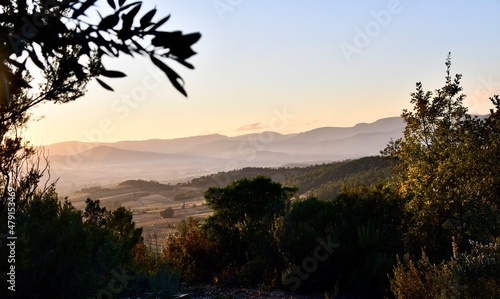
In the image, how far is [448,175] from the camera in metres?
10.6

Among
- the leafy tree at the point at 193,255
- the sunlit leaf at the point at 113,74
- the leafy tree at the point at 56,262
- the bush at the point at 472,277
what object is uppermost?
the sunlit leaf at the point at 113,74

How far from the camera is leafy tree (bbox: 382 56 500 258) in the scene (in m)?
10.1

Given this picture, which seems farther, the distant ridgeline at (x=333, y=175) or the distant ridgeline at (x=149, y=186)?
the distant ridgeline at (x=149, y=186)

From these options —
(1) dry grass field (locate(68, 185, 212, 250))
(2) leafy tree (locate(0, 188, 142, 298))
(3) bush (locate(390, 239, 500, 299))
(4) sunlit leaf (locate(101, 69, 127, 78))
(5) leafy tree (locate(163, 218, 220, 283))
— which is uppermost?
(4) sunlit leaf (locate(101, 69, 127, 78))

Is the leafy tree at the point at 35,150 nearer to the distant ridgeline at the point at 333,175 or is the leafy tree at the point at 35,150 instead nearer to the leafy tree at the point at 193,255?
the leafy tree at the point at 193,255

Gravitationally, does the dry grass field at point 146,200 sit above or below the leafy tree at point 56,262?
below

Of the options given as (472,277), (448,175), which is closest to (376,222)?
(448,175)

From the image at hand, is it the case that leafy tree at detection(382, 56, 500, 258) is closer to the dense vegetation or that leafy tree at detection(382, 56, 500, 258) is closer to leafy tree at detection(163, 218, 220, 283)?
the dense vegetation

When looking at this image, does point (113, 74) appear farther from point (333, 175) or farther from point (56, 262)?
point (333, 175)

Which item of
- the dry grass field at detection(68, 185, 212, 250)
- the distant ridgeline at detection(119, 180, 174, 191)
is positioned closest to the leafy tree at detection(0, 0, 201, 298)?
the dry grass field at detection(68, 185, 212, 250)

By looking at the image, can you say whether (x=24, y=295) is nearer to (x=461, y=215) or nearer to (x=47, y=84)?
(x=47, y=84)

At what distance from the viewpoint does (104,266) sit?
257 inches

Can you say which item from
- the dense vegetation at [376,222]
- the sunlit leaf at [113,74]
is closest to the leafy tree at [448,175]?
the dense vegetation at [376,222]

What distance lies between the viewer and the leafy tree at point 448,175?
397 inches
